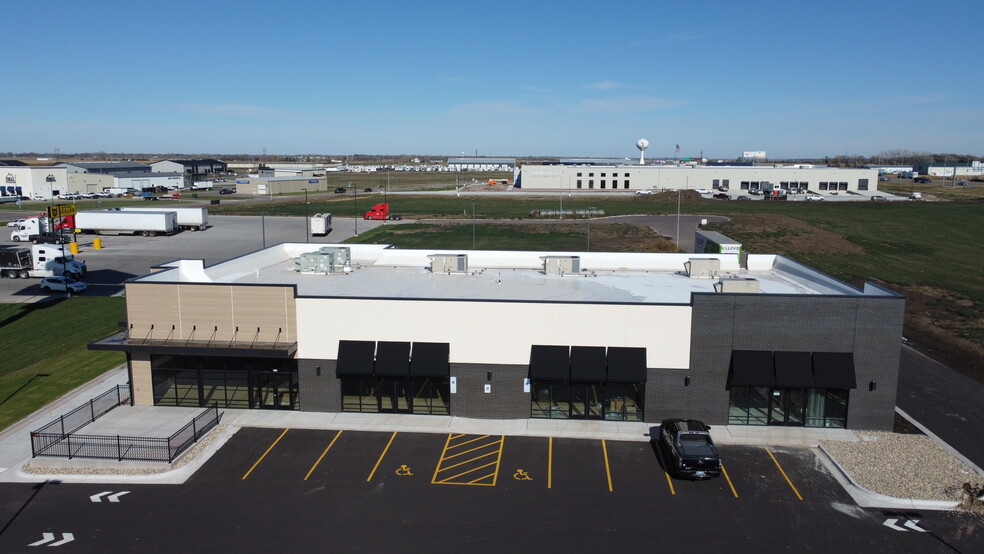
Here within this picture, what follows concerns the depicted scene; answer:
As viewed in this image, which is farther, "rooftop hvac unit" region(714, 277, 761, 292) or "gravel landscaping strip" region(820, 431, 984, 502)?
"rooftop hvac unit" region(714, 277, 761, 292)

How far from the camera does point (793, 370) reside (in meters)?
25.9

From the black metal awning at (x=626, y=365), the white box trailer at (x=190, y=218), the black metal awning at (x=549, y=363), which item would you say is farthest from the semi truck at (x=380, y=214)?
the black metal awning at (x=626, y=365)

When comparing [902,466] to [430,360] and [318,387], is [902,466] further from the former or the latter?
[318,387]

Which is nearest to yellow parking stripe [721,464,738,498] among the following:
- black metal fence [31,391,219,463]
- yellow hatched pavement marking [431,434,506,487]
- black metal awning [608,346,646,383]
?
black metal awning [608,346,646,383]

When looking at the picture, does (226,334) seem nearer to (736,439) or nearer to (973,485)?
(736,439)

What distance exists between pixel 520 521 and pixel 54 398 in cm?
2259

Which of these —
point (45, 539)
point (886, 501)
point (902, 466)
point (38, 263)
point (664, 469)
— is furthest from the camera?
point (38, 263)

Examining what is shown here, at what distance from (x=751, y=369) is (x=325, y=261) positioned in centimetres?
2120

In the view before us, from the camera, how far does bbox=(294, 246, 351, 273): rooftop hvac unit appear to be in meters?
35.2

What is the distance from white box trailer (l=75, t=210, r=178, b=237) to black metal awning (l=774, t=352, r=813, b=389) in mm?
77248

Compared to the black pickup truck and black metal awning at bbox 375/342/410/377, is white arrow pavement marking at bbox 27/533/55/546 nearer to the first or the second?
black metal awning at bbox 375/342/410/377

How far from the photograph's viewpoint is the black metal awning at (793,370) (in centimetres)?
2564

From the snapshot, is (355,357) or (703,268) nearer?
(355,357)

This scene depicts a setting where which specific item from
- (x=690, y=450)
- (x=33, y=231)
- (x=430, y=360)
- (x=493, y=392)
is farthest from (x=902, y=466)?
(x=33, y=231)
